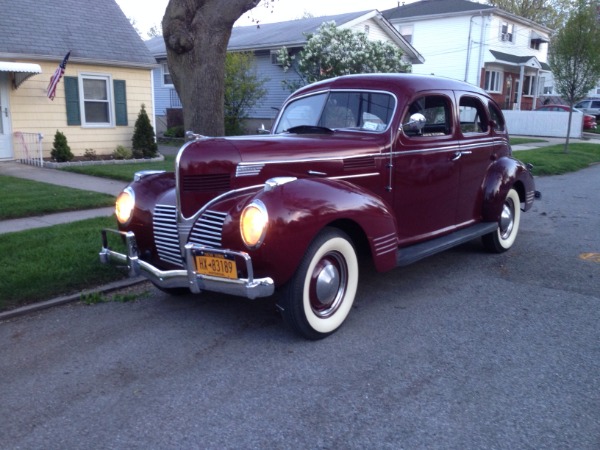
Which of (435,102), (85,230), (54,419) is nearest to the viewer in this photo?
(54,419)

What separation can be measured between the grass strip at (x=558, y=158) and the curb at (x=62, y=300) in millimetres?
11851

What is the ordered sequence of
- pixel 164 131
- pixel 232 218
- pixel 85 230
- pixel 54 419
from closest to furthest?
pixel 54 419 → pixel 232 218 → pixel 85 230 → pixel 164 131

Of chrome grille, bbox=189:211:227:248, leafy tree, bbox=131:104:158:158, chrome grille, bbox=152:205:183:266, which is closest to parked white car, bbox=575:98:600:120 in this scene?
leafy tree, bbox=131:104:158:158

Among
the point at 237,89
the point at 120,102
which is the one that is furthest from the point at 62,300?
the point at 237,89

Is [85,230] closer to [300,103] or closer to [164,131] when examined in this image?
→ [300,103]

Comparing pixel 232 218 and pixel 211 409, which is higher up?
pixel 232 218

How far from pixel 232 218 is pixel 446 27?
32.7 meters

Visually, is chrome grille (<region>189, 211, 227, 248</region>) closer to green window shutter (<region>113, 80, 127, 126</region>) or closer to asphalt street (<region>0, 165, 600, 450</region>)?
A: asphalt street (<region>0, 165, 600, 450</region>)

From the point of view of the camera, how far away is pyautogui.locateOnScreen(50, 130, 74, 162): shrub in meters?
14.1

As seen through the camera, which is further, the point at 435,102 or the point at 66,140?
the point at 66,140

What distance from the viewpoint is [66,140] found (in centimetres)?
1437

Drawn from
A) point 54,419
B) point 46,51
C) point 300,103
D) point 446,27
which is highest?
point 446,27

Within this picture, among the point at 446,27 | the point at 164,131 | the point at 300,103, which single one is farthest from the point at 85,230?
the point at 446,27

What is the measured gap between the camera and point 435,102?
5.98 metres
